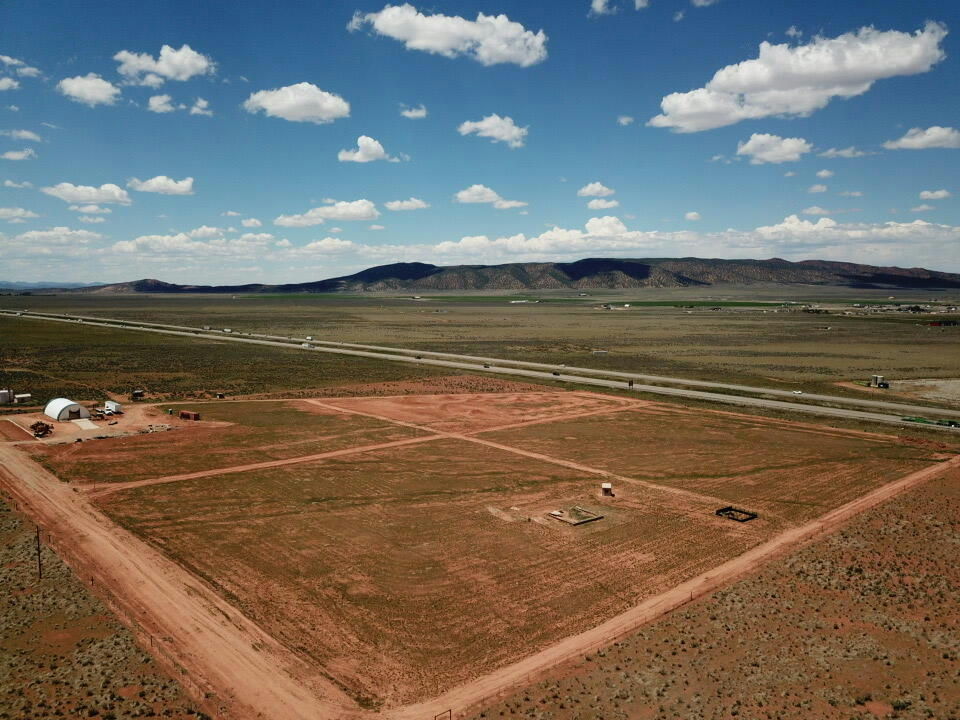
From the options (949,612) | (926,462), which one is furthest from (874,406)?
(949,612)

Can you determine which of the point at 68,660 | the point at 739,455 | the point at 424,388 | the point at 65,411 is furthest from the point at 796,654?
the point at 65,411

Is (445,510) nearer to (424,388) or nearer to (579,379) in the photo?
(424,388)

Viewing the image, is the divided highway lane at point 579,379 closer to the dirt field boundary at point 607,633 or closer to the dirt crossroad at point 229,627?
the dirt field boundary at point 607,633

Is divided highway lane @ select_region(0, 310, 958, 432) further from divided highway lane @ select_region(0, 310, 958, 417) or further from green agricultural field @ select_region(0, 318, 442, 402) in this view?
green agricultural field @ select_region(0, 318, 442, 402)

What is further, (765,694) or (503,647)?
(503,647)

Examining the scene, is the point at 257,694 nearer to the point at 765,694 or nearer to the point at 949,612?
the point at 765,694

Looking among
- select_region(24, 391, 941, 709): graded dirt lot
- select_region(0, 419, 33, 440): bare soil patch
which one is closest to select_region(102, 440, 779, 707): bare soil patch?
select_region(24, 391, 941, 709): graded dirt lot

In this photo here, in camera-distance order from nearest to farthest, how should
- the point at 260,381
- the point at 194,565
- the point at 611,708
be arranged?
the point at 611,708
the point at 194,565
the point at 260,381

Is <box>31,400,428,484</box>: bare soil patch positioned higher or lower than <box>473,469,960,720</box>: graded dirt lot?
higher
